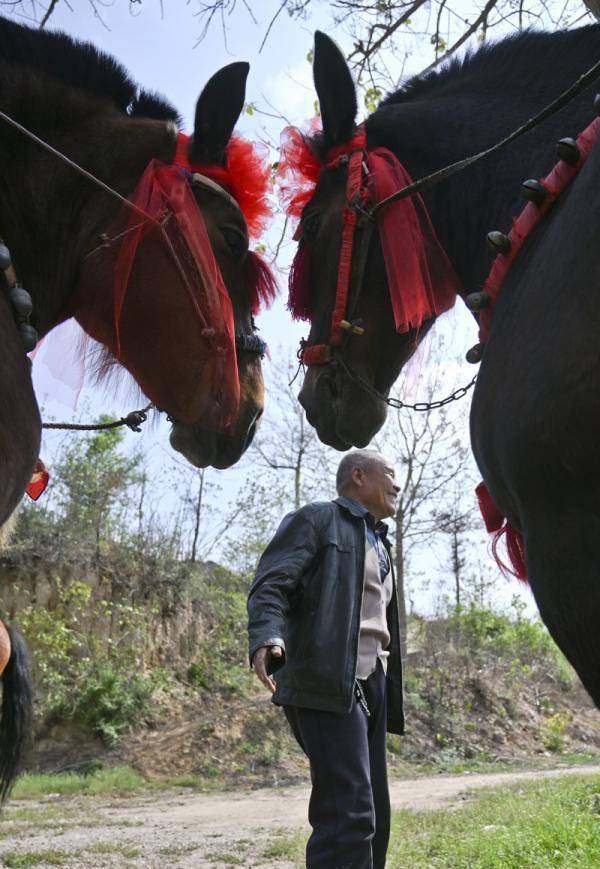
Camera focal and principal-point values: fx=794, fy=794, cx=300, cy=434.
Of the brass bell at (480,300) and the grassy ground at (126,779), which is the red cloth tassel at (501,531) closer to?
the brass bell at (480,300)

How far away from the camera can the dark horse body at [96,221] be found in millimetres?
2225

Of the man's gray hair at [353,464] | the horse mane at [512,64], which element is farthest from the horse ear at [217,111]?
the man's gray hair at [353,464]

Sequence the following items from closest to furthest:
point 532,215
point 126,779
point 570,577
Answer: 1. point 570,577
2. point 532,215
3. point 126,779

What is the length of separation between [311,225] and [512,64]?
82 centimetres

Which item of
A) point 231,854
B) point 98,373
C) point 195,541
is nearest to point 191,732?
point 195,541

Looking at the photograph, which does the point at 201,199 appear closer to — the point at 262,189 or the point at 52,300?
the point at 262,189

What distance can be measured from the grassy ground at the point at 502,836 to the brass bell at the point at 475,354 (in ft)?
12.2

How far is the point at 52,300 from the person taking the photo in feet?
7.84

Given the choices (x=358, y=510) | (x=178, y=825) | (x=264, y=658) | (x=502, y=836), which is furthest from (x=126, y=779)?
(x=264, y=658)

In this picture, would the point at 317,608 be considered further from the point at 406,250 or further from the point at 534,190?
the point at 534,190

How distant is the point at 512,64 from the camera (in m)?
2.44

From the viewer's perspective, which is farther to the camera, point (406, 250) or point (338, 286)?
point (338, 286)

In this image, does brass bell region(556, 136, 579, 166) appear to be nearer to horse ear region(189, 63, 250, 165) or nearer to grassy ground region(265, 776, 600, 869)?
horse ear region(189, 63, 250, 165)

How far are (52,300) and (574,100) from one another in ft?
5.21
